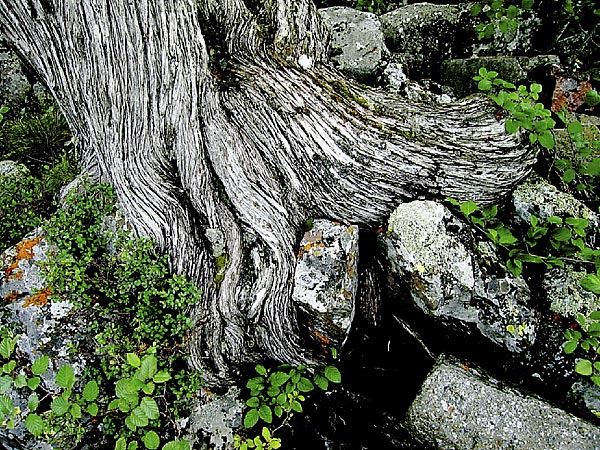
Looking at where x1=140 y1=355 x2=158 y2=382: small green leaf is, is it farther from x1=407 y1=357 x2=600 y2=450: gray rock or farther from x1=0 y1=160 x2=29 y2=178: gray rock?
x1=0 y1=160 x2=29 y2=178: gray rock

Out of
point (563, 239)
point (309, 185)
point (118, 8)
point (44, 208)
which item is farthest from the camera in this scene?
point (44, 208)

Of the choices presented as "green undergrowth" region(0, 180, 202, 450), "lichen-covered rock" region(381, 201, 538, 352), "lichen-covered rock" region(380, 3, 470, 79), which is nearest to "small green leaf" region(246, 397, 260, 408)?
"green undergrowth" region(0, 180, 202, 450)

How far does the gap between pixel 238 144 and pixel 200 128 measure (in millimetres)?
277

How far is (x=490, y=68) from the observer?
4695 mm

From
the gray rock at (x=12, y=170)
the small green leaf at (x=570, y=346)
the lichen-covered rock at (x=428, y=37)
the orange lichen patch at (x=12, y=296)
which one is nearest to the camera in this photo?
the small green leaf at (x=570, y=346)

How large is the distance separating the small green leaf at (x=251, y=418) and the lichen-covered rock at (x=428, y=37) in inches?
139

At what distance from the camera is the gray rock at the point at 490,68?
4.50 meters

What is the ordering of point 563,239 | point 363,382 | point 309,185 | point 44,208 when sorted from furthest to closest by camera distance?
1. point 44,208
2. point 363,382
3. point 309,185
4. point 563,239

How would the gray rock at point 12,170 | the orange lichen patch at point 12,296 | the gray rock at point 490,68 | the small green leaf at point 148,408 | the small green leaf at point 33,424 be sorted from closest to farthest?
the small green leaf at point 33,424 < the small green leaf at point 148,408 < the orange lichen patch at point 12,296 < the gray rock at point 490,68 < the gray rock at point 12,170

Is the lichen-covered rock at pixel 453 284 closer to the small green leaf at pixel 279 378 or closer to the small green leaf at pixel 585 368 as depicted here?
the small green leaf at pixel 585 368

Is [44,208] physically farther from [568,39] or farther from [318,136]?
[568,39]

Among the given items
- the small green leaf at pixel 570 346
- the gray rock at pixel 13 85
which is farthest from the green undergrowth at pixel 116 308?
the gray rock at pixel 13 85

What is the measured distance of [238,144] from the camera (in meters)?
3.48

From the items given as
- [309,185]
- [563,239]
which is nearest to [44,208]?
[309,185]
